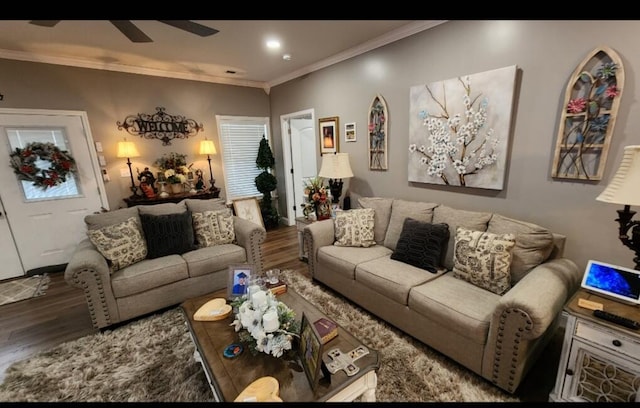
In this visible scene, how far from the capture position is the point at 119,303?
2270 millimetres

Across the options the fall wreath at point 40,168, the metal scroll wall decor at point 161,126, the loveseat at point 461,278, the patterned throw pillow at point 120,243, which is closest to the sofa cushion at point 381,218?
the loveseat at point 461,278

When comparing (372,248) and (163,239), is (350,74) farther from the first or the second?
(163,239)

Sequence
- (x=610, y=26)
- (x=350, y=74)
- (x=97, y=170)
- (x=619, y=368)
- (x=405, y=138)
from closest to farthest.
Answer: (x=619, y=368) < (x=610, y=26) < (x=405, y=138) < (x=350, y=74) < (x=97, y=170)

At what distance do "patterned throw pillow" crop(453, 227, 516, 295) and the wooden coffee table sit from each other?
1042 millimetres

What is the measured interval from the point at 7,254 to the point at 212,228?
2710mm

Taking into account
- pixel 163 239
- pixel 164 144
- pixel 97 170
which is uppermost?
pixel 164 144

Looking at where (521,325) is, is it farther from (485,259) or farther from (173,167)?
(173,167)

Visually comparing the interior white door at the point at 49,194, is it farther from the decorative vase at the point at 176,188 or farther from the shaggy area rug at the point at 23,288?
the decorative vase at the point at 176,188

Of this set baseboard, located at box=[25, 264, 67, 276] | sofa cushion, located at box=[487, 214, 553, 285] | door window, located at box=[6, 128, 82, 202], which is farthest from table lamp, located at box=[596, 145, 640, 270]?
baseboard, located at box=[25, 264, 67, 276]

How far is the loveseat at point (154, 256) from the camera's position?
220 cm

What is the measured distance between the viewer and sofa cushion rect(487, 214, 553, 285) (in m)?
1.82

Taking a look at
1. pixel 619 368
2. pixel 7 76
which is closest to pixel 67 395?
pixel 619 368

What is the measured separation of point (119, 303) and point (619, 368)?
333cm

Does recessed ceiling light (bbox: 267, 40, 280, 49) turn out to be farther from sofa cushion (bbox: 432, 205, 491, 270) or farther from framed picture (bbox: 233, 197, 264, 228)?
sofa cushion (bbox: 432, 205, 491, 270)
